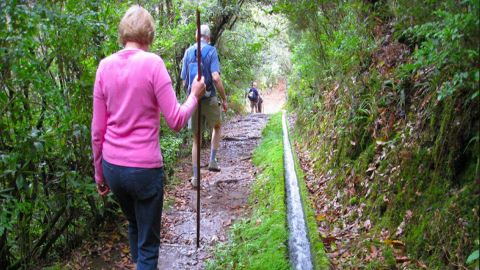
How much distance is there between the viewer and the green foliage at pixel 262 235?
4359 millimetres

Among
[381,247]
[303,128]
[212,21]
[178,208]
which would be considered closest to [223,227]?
[178,208]

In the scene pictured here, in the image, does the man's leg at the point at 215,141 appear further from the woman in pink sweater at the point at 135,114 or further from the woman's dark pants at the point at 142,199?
the woman in pink sweater at the point at 135,114

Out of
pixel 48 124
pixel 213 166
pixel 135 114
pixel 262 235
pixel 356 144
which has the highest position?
pixel 135 114

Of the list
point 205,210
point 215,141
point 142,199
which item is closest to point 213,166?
point 215,141

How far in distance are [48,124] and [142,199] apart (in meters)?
1.49

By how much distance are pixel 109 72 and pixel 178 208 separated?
360 cm

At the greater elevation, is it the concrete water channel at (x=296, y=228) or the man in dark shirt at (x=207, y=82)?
the man in dark shirt at (x=207, y=82)

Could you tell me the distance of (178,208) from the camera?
20.7ft

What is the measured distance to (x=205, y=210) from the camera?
620 centimetres

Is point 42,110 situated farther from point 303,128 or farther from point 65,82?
point 303,128

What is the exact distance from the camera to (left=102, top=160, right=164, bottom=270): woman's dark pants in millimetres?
3094

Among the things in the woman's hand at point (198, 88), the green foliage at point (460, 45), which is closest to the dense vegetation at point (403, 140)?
the green foliage at point (460, 45)

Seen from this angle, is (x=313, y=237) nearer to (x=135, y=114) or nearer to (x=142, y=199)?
(x=142, y=199)

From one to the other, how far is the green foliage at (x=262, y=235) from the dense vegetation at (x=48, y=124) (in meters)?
1.47
